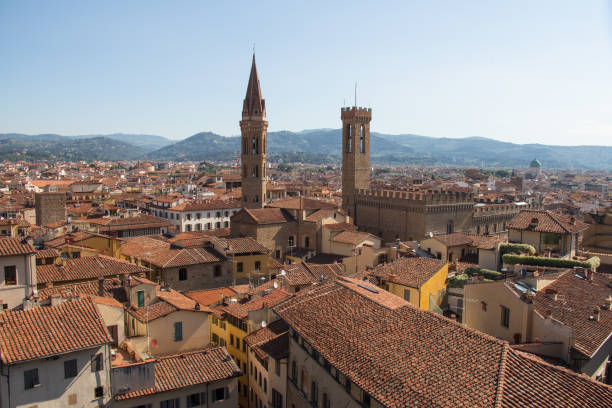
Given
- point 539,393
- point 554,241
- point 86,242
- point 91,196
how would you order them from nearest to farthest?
1. point 539,393
2. point 554,241
3. point 86,242
4. point 91,196

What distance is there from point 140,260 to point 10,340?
53.4ft

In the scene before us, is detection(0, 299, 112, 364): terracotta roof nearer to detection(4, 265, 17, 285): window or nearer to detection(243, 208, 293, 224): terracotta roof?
detection(4, 265, 17, 285): window

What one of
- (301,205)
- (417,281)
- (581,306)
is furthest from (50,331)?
(301,205)

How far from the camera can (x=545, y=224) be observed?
2900 centimetres

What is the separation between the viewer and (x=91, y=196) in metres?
94.1

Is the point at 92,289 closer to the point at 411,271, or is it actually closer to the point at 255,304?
the point at 255,304

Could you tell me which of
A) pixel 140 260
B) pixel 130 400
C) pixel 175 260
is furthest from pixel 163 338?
pixel 140 260

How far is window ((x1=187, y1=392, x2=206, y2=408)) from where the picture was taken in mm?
18875

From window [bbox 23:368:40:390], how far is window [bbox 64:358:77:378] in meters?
0.80

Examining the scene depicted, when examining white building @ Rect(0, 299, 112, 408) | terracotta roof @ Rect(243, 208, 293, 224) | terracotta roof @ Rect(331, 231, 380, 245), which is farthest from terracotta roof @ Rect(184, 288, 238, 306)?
terracotta roof @ Rect(243, 208, 293, 224)

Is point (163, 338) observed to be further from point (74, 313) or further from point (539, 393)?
point (539, 393)

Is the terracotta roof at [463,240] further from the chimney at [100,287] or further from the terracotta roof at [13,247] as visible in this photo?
the terracotta roof at [13,247]

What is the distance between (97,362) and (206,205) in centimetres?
5236

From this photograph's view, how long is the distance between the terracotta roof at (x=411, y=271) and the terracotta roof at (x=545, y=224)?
645 centimetres
